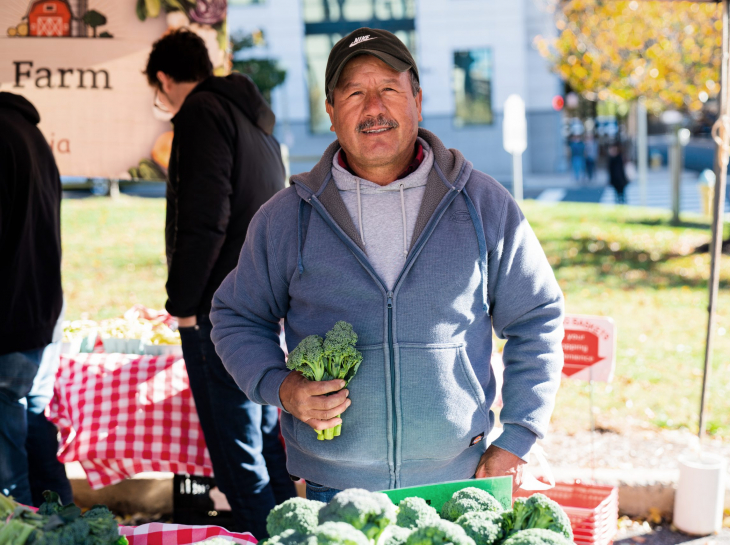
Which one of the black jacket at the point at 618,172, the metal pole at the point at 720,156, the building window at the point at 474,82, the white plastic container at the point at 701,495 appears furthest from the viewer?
the building window at the point at 474,82

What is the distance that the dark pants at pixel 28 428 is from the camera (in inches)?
125

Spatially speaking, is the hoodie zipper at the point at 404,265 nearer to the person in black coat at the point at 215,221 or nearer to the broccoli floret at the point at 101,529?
the broccoli floret at the point at 101,529

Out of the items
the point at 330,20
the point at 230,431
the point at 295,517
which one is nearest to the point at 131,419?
the point at 230,431

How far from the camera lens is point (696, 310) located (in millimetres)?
8828

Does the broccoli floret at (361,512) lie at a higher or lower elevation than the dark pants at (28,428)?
higher

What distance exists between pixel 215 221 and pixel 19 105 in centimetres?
102

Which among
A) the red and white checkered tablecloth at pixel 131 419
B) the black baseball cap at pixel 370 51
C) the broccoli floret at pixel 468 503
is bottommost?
the red and white checkered tablecloth at pixel 131 419

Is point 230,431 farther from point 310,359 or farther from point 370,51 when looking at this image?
point 370,51

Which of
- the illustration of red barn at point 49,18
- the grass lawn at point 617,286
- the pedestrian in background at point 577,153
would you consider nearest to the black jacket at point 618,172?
the grass lawn at point 617,286

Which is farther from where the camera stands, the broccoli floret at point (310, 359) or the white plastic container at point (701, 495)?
the white plastic container at point (701, 495)

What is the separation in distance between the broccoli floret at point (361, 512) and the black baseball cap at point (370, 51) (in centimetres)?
123

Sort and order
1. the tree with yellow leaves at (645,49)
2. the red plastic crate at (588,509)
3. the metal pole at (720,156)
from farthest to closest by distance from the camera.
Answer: the tree with yellow leaves at (645,49) → the metal pole at (720,156) → the red plastic crate at (588,509)

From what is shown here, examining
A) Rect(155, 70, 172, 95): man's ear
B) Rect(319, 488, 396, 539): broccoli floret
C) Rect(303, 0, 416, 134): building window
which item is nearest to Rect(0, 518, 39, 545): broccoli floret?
Rect(319, 488, 396, 539): broccoli floret

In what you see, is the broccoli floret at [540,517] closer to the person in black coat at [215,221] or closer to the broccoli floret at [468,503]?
the broccoli floret at [468,503]
